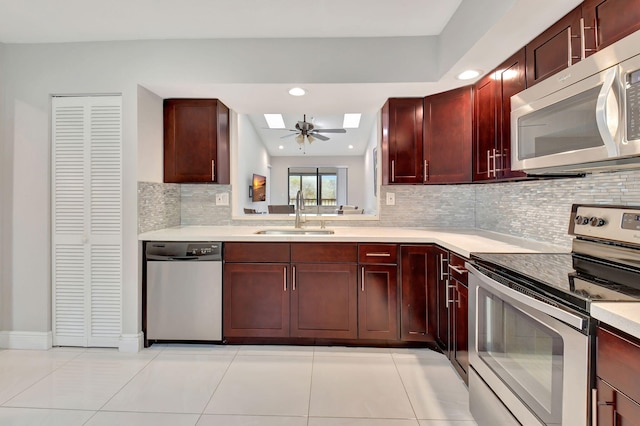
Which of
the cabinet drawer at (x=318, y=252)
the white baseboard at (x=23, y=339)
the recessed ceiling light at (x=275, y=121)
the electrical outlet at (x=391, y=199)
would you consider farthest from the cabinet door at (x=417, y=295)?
the recessed ceiling light at (x=275, y=121)

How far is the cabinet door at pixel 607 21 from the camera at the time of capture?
1222 mm

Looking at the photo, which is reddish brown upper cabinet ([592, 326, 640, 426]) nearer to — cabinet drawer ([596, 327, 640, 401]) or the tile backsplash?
cabinet drawer ([596, 327, 640, 401])

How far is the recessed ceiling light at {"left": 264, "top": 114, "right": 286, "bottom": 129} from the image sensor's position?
751cm

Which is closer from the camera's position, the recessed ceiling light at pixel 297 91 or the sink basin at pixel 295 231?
the recessed ceiling light at pixel 297 91

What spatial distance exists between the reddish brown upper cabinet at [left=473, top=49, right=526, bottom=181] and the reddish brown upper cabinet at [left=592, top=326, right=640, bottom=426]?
3.88 ft

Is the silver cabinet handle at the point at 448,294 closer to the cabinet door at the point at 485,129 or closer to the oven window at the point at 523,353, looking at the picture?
the oven window at the point at 523,353

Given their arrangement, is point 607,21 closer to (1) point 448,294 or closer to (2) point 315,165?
(1) point 448,294

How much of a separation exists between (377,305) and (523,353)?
4.13 feet

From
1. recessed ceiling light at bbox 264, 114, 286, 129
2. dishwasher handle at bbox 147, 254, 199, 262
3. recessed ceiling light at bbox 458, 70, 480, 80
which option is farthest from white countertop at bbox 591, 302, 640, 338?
recessed ceiling light at bbox 264, 114, 286, 129

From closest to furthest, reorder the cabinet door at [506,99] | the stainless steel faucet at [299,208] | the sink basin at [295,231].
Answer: the cabinet door at [506,99] → the sink basin at [295,231] → the stainless steel faucet at [299,208]

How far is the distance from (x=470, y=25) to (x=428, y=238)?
4.45 feet

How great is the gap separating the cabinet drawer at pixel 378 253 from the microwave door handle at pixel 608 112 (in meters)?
1.48

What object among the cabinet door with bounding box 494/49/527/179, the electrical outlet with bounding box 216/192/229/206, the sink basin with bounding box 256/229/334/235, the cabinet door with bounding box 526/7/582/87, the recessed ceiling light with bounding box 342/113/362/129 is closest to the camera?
the cabinet door with bounding box 526/7/582/87

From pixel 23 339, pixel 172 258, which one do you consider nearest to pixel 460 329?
pixel 172 258
